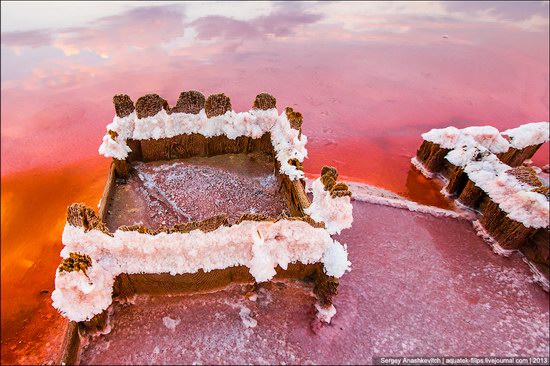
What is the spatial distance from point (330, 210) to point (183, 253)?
1.44m

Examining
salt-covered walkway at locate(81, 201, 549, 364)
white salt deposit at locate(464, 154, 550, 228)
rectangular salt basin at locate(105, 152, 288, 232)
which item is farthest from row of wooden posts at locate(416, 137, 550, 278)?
rectangular salt basin at locate(105, 152, 288, 232)

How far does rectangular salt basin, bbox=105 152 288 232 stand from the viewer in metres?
3.66

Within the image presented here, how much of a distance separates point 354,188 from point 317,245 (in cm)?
276

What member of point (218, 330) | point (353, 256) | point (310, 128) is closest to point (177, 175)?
point (218, 330)

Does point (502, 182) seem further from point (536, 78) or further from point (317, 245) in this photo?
point (536, 78)

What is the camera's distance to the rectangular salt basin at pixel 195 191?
3.66 metres

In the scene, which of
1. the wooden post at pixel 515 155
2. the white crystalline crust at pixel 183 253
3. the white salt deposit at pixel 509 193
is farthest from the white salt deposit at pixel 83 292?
the wooden post at pixel 515 155

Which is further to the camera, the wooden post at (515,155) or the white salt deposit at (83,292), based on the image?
the wooden post at (515,155)

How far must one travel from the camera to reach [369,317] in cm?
358

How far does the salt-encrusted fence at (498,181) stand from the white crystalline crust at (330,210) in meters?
2.69

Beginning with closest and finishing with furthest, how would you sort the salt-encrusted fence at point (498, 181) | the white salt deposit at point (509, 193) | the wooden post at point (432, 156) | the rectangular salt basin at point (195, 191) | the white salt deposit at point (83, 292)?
the white salt deposit at point (83, 292) < the rectangular salt basin at point (195, 191) < the white salt deposit at point (509, 193) < the salt-encrusted fence at point (498, 181) < the wooden post at point (432, 156)

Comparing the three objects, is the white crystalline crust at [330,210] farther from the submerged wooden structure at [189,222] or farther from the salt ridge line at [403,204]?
the salt ridge line at [403,204]

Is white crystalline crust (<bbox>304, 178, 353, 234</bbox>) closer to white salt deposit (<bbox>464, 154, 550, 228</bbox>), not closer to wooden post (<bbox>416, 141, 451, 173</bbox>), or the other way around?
white salt deposit (<bbox>464, 154, 550, 228</bbox>)

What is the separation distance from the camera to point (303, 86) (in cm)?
853
